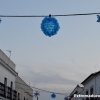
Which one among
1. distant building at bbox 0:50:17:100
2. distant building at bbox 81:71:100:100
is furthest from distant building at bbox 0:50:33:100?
distant building at bbox 81:71:100:100

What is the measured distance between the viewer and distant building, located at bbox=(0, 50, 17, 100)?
21922mm

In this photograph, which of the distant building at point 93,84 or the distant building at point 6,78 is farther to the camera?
the distant building at point 6,78

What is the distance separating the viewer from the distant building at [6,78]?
2192cm

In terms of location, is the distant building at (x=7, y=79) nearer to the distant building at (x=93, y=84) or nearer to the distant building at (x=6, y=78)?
the distant building at (x=6, y=78)

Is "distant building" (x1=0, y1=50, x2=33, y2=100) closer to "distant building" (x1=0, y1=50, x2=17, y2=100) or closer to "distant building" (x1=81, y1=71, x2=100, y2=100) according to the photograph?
"distant building" (x1=0, y1=50, x2=17, y2=100)

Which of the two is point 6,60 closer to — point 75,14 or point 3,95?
point 3,95

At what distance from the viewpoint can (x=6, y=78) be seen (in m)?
23.7

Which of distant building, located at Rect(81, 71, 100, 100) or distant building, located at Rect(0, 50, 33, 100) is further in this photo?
distant building, located at Rect(0, 50, 33, 100)

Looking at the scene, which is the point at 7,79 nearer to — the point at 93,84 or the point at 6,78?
the point at 6,78

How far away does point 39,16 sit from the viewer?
33.3ft

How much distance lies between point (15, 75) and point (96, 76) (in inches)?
336

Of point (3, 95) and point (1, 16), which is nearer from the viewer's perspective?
point (1, 16)

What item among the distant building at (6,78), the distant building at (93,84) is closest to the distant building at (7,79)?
the distant building at (6,78)

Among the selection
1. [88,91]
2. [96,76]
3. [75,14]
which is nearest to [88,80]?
[88,91]
